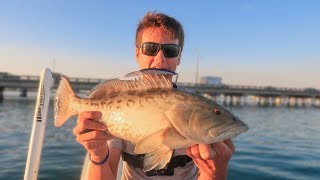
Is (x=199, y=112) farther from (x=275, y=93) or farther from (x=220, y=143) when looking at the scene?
(x=275, y=93)

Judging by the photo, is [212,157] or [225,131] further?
[212,157]

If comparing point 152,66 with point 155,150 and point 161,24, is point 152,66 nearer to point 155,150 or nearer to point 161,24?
point 161,24

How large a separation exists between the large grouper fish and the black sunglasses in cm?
89

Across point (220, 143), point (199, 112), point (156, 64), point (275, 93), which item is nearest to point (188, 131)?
point (199, 112)

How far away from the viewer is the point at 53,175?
10945 millimetres

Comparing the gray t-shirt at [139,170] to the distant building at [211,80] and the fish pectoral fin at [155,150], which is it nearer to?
the fish pectoral fin at [155,150]

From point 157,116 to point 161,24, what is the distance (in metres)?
1.64

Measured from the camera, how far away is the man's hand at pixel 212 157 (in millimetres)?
3275

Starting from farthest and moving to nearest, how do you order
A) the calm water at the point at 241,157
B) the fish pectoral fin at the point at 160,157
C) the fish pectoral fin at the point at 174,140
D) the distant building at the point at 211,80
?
the distant building at the point at 211,80 < the calm water at the point at 241,157 < the fish pectoral fin at the point at 160,157 < the fish pectoral fin at the point at 174,140

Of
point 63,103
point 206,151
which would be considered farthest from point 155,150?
point 63,103

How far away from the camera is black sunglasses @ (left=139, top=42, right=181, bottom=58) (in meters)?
4.46

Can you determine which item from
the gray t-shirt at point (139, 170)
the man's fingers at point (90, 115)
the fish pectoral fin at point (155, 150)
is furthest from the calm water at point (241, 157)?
the fish pectoral fin at point (155, 150)

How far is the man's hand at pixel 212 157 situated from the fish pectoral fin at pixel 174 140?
18 cm

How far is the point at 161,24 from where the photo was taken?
4.47 metres
